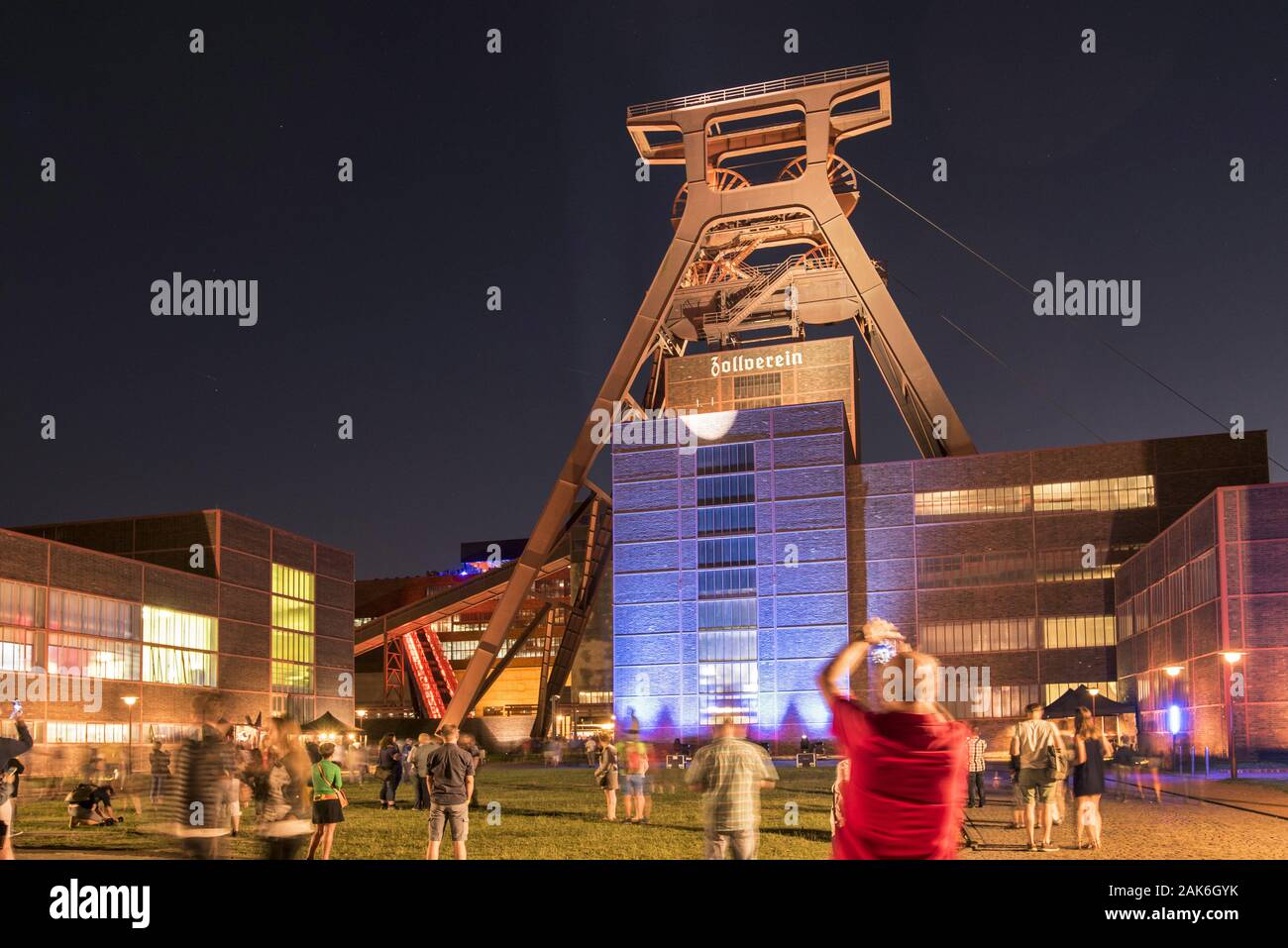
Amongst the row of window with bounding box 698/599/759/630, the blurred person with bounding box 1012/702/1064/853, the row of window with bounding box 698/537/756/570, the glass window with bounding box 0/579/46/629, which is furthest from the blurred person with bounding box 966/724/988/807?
the row of window with bounding box 698/537/756/570

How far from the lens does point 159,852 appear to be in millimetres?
18422

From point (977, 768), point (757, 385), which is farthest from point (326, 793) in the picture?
point (757, 385)

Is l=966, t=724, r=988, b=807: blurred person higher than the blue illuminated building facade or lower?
lower

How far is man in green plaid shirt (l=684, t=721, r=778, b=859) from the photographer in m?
10.1

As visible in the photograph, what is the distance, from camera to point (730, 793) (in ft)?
33.0

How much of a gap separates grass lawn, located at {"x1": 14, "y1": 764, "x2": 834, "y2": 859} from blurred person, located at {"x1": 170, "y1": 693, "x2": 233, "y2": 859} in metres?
2.47

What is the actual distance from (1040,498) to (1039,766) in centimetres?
5707

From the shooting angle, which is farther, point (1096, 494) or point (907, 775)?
point (1096, 494)

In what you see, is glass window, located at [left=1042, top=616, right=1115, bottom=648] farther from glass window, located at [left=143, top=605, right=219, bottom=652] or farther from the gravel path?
glass window, located at [left=143, top=605, right=219, bottom=652]

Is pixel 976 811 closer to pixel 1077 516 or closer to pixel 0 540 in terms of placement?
pixel 0 540

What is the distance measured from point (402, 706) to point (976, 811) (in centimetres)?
9684

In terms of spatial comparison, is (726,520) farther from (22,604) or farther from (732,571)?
(22,604)
